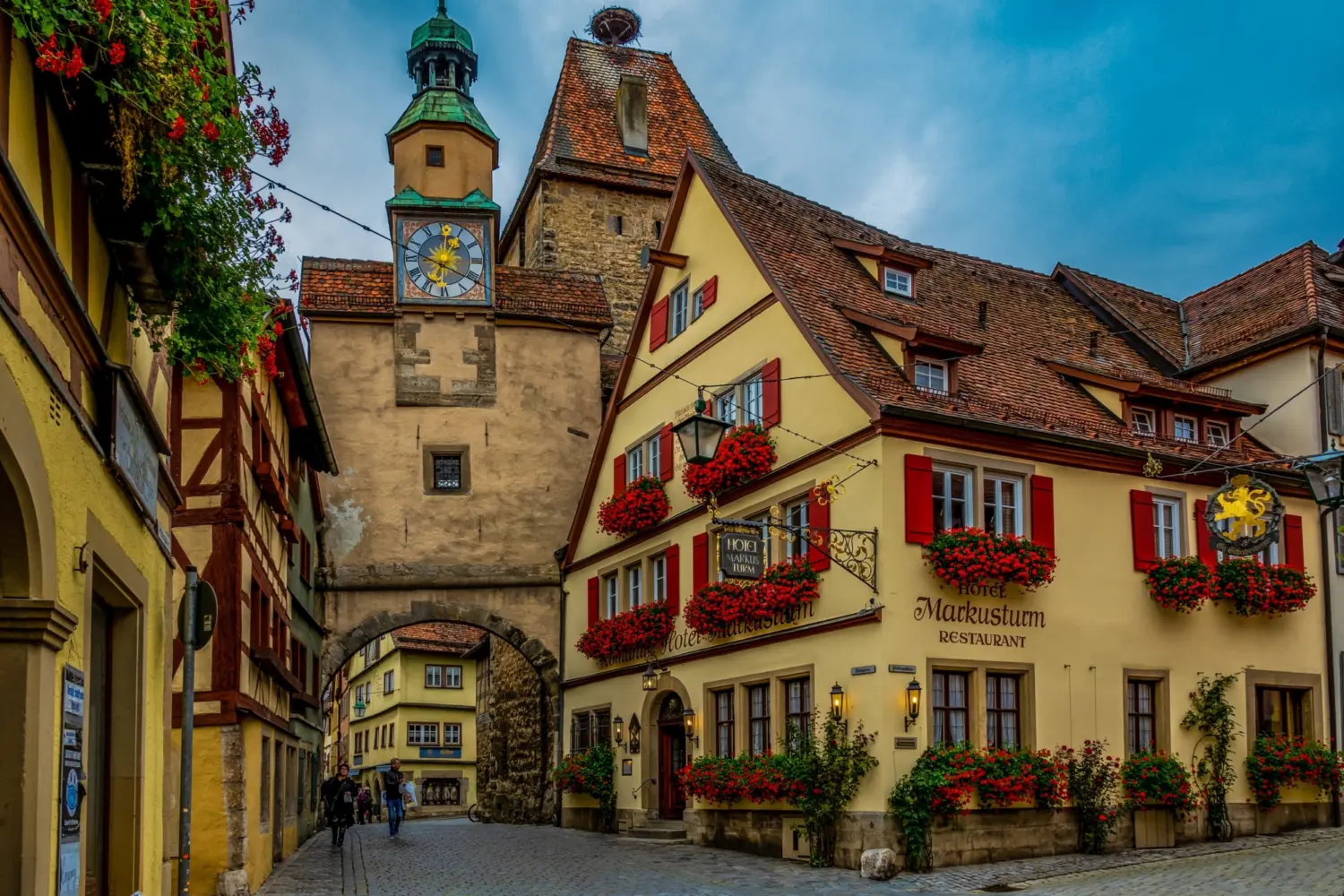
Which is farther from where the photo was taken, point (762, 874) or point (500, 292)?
point (500, 292)

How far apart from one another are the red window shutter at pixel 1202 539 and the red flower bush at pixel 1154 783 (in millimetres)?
2874

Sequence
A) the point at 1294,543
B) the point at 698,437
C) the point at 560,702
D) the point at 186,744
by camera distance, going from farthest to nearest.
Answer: the point at 560,702 → the point at 1294,543 → the point at 698,437 → the point at 186,744

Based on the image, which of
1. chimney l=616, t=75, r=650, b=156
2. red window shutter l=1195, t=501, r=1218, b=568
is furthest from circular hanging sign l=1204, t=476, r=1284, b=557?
chimney l=616, t=75, r=650, b=156

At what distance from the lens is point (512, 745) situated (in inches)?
1281

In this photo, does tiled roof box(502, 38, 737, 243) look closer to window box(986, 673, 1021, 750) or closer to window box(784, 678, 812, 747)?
window box(784, 678, 812, 747)

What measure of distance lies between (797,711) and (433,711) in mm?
38276

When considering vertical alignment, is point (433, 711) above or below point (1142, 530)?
below

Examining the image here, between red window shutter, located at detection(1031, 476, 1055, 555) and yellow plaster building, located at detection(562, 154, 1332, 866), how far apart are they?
3cm

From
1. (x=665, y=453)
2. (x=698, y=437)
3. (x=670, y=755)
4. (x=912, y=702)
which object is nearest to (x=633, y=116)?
(x=665, y=453)

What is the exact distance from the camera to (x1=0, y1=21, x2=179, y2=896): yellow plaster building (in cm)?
565

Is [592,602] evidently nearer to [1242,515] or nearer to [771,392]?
[771,392]

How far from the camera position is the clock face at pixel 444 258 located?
28.8 m

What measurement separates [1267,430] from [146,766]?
683 inches

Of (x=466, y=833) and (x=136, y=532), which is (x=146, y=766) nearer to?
(x=136, y=532)
